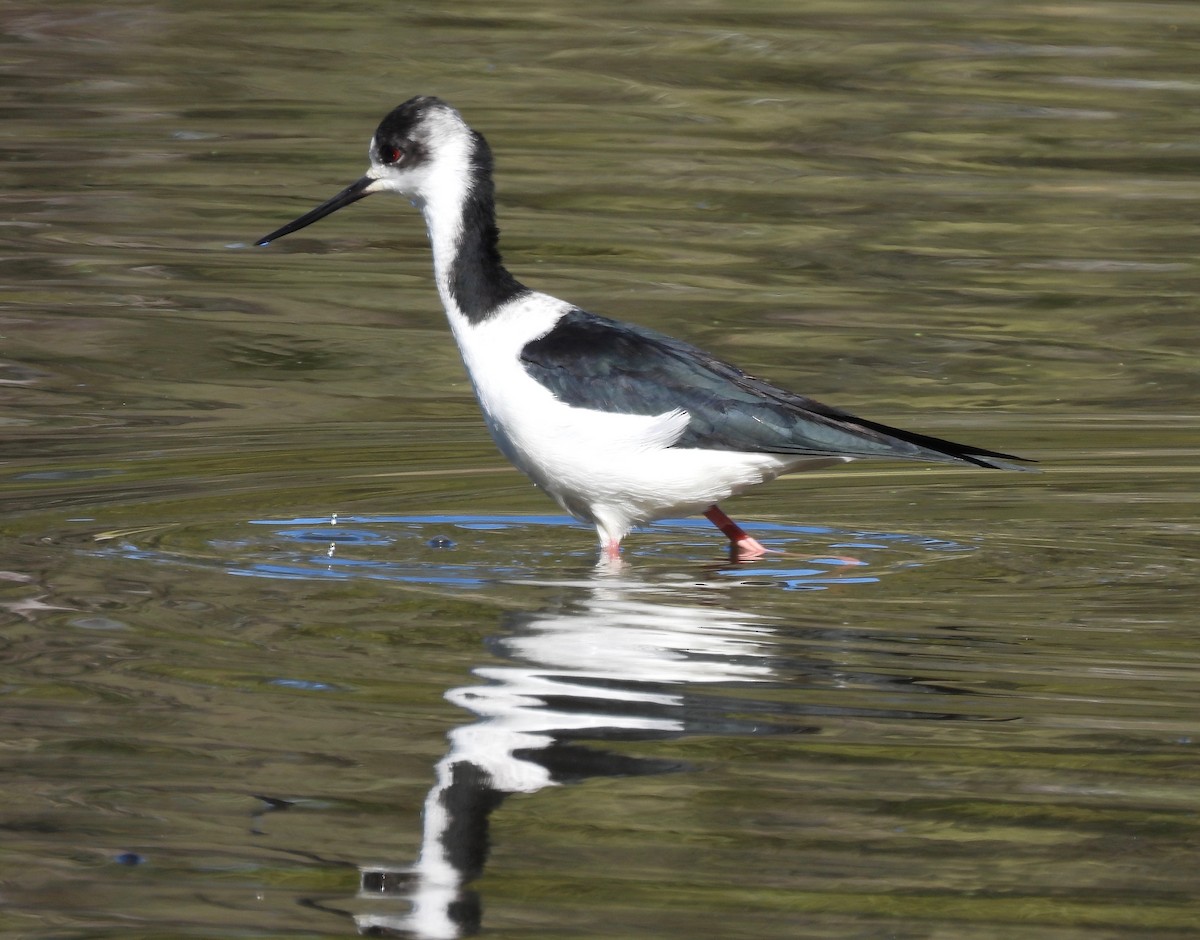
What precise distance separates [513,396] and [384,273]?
544 cm

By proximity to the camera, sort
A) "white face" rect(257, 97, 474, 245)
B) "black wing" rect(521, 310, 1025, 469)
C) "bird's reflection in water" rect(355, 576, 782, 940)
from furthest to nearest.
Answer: "white face" rect(257, 97, 474, 245) → "black wing" rect(521, 310, 1025, 469) → "bird's reflection in water" rect(355, 576, 782, 940)

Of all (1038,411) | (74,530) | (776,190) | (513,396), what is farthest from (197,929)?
(776,190)

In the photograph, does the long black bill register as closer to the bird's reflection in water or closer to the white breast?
the white breast

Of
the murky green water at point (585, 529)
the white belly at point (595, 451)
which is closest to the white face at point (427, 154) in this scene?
the white belly at point (595, 451)

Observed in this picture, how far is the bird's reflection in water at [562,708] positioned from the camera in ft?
16.4

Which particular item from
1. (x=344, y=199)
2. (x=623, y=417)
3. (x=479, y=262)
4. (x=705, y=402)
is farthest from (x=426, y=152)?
(x=705, y=402)

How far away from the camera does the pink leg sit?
26.8ft

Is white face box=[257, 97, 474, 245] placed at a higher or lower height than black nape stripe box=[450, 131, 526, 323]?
higher

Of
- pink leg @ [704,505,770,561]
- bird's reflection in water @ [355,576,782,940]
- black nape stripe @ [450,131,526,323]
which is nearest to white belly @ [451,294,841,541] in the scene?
black nape stripe @ [450,131,526,323]

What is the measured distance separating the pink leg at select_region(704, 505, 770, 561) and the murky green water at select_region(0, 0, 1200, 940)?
0.14m

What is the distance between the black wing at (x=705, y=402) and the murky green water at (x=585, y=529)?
1.51 ft

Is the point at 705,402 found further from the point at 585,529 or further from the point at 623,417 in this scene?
the point at 585,529

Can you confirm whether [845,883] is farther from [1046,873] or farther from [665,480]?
[665,480]

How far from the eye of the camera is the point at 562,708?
6078 millimetres
